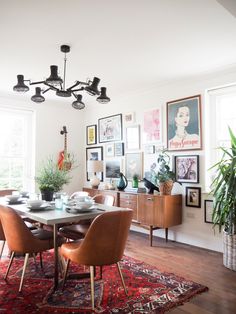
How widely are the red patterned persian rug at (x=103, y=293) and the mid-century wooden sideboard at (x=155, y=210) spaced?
101cm

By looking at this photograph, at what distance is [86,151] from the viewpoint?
626cm

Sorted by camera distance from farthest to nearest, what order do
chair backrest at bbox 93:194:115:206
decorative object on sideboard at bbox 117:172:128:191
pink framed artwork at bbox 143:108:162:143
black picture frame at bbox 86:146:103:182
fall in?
black picture frame at bbox 86:146:103:182, decorative object on sideboard at bbox 117:172:128:191, pink framed artwork at bbox 143:108:162:143, chair backrest at bbox 93:194:115:206

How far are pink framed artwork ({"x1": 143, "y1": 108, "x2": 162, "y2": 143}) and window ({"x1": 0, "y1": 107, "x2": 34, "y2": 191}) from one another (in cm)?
238

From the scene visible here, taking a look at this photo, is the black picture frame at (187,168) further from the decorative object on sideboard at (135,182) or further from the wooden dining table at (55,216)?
the wooden dining table at (55,216)

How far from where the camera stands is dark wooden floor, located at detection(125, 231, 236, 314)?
2366mm

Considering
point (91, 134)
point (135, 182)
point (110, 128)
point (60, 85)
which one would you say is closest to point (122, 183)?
point (135, 182)

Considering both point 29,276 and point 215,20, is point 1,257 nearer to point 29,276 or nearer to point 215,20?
point 29,276

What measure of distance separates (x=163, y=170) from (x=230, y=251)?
1488 millimetres

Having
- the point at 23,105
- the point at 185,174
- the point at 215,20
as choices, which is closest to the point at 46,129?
the point at 23,105

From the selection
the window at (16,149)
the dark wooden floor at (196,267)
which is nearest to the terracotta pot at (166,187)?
the dark wooden floor at (196,267)

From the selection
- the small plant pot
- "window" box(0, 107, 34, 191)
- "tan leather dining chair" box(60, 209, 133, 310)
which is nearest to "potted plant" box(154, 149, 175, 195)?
the small plant pot

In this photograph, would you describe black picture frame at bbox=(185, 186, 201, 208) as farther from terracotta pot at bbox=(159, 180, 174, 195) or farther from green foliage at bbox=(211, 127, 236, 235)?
green foliage at bbox=(211, 127, 236, 235)

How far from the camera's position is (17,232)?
8.52 feet

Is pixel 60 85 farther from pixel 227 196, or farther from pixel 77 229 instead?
pixel 227 196
